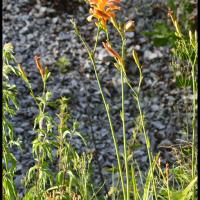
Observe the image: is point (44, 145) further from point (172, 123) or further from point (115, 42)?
point (115, 42)

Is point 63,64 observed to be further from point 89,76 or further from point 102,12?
point 102,12

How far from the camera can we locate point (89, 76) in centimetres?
529

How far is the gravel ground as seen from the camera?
4531 mm

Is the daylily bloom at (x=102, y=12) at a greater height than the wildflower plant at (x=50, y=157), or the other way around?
the daylily bloom at (x=102, y=12)

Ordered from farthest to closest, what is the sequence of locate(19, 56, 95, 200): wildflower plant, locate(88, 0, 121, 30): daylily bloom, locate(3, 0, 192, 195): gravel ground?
locate(3, 0, 192, 195): gravel ground → locate(19, 56, 95, 200): wildflower plant → locate(88, 0, 121, 30): daylily bloom

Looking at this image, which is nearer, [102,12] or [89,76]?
[102,12]

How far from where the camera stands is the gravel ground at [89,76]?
4.53 metres

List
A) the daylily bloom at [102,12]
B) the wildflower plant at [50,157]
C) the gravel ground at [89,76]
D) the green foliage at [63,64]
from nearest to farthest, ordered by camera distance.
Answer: the daylily bloom at [102,12] → the wildflower plant at [50,157] → the gravel ground at [89,76] → the green foliage at [63,64]

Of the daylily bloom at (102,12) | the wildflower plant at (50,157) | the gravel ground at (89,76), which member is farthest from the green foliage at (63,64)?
the daylily bloom at (102,12)

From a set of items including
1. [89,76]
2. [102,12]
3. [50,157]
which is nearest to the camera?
[102,12]

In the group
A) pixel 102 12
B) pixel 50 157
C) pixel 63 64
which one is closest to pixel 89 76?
pixel 63 64

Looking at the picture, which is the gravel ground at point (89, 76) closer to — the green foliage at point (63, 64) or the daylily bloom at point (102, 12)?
the green foliage at point (63, 64)

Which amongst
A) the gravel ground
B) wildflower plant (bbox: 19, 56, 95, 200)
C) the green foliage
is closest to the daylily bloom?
wildflower plant (bbox: 19, 56, 95, 200)

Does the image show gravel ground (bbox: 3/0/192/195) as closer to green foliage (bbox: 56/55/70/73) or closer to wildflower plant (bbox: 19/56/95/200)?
green foliage (bbox: 56/55/70/73)
